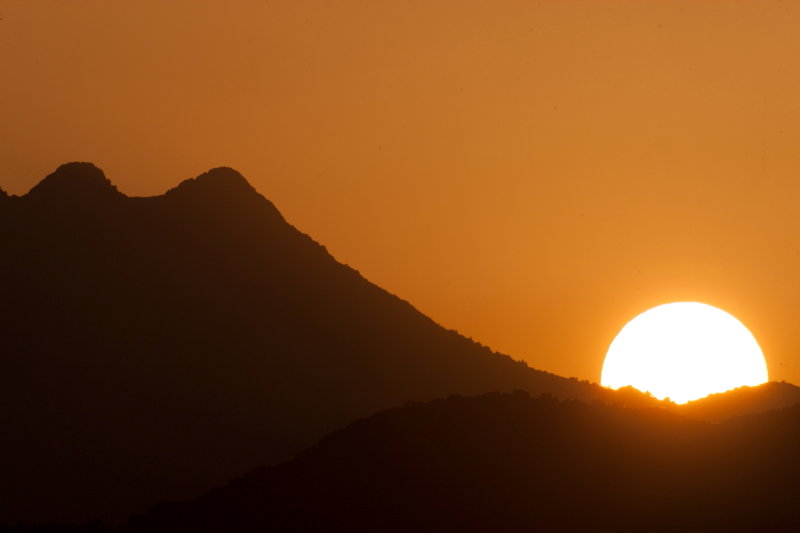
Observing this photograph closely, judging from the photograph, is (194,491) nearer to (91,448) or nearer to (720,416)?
(91,448)

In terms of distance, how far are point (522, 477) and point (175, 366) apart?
110m

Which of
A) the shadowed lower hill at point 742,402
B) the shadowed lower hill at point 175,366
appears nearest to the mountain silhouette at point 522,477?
the shadowed lower hill at point 742,402

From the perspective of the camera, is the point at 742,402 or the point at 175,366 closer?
the point at 742,402

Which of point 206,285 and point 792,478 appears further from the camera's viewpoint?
point 206,285

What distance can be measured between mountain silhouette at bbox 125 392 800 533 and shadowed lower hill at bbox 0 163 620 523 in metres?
64.4

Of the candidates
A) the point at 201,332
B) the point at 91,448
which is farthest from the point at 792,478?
the point at 201,332

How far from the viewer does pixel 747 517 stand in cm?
7050

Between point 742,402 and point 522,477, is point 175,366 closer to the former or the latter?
point 742,402

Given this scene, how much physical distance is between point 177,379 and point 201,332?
12.7 m

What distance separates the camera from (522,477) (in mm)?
76562

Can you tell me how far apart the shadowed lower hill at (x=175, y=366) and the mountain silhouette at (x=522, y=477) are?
64389mm

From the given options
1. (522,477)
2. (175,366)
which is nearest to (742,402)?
(175,366)

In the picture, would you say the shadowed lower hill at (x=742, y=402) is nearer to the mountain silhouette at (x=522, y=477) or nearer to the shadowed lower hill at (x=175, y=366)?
the shadowed lower hill at (x=175, y=366)

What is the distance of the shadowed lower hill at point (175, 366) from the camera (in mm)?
153500
